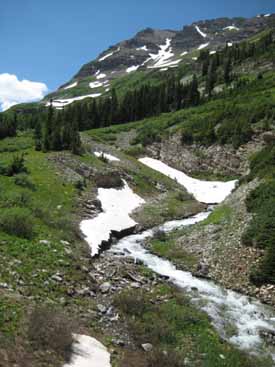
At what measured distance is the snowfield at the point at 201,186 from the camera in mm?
42447

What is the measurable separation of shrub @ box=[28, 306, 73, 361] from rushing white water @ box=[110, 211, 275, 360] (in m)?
6.08

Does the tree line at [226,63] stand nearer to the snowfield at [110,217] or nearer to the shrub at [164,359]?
the snowfield at [110,217]

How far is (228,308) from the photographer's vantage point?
16.8 metres

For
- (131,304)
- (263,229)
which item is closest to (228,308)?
(131,304)

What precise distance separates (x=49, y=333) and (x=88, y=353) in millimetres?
1276

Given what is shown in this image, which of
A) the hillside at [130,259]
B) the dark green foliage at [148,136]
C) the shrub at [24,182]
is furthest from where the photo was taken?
the dark green foliage at [148,136]

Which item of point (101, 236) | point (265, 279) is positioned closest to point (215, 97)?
point (101, 236)

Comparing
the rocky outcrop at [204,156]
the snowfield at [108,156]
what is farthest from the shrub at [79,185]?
the rocky outcrop at [204,156]

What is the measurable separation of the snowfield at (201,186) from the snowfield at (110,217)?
8.77 m

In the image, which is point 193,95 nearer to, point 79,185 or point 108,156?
point 108,156

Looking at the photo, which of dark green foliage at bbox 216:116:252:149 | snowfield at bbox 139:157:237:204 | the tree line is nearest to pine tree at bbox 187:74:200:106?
the tree line

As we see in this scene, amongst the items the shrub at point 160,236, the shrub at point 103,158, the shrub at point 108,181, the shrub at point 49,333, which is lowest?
the shrub at point 160,236

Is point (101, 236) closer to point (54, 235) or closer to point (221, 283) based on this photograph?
point (54, 235)

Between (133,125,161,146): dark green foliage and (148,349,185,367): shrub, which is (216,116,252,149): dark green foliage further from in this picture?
(148,349,185,367): shrub
